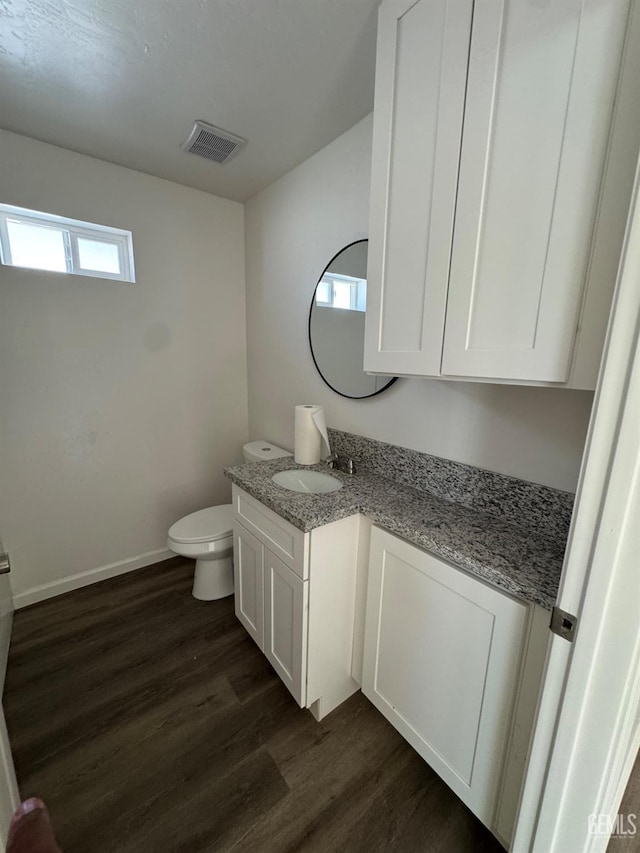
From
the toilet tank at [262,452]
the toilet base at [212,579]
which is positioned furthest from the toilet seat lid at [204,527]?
the toilet tank at [262,452]

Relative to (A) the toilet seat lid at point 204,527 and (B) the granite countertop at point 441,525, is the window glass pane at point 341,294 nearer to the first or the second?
(B) the granite countertop at point 441,525

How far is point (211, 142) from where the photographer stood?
164cm

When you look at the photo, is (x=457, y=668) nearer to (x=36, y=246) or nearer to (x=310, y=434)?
(x=310, y=434)

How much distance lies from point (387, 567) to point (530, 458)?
0.60 m

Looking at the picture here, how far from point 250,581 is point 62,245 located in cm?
206

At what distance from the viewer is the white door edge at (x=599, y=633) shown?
0.56m

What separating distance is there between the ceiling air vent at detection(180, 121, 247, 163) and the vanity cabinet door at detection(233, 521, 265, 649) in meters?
1.84

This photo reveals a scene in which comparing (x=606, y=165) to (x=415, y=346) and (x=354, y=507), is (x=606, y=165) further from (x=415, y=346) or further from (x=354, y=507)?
(x=354, y=507)

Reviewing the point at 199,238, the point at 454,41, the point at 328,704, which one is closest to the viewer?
the point at 454,41

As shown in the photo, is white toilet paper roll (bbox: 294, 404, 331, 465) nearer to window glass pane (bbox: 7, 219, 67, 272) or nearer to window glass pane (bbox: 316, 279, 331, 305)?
window glass pane (bbox: 316, 279, 331, 305)

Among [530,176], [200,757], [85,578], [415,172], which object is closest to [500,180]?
[530,176]

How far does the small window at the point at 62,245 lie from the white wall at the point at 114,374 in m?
0.07

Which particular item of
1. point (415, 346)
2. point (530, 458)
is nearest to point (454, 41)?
point (415, 346)

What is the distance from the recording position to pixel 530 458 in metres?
1.10
